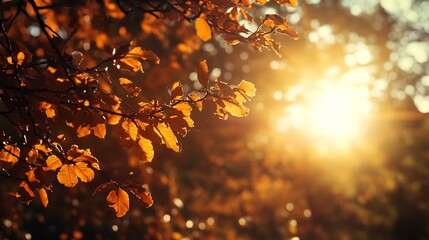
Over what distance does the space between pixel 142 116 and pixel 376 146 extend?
22853mm

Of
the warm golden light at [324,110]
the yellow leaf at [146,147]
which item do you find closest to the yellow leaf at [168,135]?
the yellow leaf at [146,147]

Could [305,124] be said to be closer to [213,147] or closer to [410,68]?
[213,147]

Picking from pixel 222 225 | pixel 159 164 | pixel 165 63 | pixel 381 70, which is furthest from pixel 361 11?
pixel 165 63

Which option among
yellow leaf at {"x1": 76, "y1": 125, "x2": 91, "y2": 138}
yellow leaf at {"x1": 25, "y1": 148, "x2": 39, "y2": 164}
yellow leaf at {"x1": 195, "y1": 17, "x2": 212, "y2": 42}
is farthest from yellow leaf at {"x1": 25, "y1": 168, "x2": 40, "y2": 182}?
yellow leaf at {"x1": 195, "y1": 17, "x2": 212, "y2": 42}

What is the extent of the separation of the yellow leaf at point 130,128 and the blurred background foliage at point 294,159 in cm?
35

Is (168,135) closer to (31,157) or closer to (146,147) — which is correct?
(146,147)

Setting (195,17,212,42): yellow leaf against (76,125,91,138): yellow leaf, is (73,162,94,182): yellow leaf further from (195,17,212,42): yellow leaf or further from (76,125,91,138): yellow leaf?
(195,17,212,42): yellow leaf

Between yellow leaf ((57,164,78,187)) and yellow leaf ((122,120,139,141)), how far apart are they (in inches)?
11.9

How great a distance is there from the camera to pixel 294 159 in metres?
12.4

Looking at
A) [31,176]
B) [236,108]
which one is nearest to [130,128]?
[236,108]

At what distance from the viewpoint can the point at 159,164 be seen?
7.35m

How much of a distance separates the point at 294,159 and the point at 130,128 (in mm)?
10894

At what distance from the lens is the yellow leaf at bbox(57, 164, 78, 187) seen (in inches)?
75.2

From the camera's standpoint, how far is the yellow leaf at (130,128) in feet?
6.01
